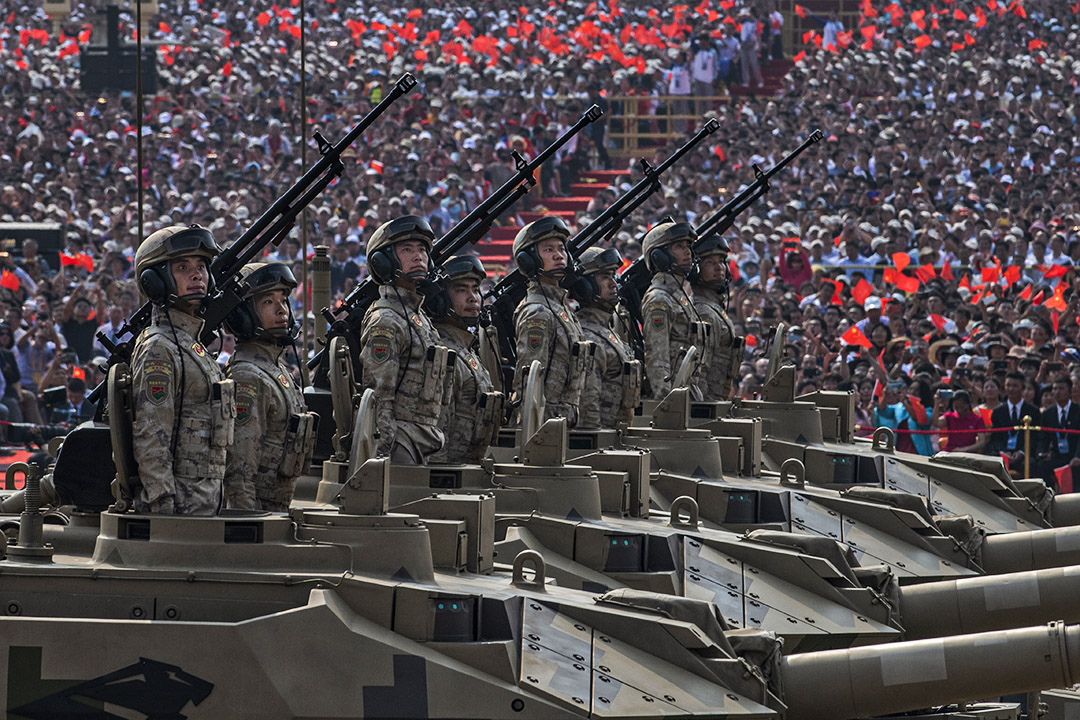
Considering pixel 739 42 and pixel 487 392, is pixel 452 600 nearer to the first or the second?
pixel 487 392

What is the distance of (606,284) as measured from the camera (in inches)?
782

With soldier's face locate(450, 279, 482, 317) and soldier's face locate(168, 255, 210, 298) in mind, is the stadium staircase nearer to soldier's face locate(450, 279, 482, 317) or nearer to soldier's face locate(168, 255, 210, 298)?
soldier's face locate(450, 279, 482, 317)

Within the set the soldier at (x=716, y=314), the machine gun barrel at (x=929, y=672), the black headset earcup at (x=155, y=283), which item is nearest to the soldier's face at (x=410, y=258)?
the black headset earcup at (x=155, y=283)

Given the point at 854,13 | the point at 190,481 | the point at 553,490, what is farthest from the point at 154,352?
the point at 854,13

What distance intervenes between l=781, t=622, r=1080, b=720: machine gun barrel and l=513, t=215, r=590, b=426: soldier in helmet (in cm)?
656

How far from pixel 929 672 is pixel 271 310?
4.85 metres

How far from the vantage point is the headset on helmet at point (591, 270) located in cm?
1962

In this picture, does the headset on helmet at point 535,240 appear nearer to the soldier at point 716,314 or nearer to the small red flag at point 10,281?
the soldier at point 716,314

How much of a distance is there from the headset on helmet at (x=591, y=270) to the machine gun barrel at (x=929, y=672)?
825 cm

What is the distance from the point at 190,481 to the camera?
11938mm

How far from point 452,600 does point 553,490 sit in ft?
12.1

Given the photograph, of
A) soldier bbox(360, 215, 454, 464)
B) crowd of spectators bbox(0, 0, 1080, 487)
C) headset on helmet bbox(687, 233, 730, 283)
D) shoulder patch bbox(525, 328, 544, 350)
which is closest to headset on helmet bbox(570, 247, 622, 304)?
shoulder patch bbox(525, 328, 544, 350)

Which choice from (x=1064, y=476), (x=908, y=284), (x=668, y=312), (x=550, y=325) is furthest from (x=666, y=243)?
(x=908, y=284)

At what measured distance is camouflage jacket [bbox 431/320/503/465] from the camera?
53.0 feet
